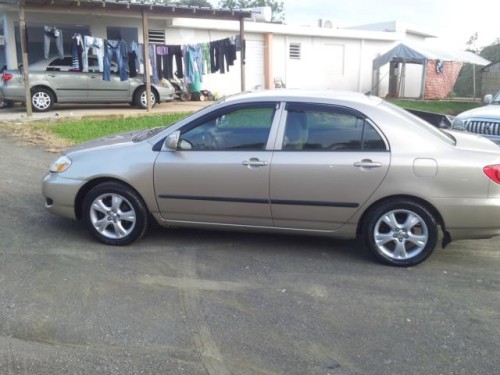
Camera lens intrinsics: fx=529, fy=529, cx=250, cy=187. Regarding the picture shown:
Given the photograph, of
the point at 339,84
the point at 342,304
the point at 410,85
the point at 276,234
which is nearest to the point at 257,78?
the point at 339,84

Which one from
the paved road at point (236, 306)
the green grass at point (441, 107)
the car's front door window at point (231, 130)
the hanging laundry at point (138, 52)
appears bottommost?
the paved road at point (236, 306)

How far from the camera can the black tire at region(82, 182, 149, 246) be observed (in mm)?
5008

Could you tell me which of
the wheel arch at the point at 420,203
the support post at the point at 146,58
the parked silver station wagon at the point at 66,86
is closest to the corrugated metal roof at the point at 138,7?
the support post at the point at 146,58

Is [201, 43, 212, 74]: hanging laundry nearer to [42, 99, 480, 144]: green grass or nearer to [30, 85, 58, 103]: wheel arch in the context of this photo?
[42, 99, 480, 144]: green grass

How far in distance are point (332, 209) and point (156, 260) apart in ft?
5.40

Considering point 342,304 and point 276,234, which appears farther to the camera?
point 276,234

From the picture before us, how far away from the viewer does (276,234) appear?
5414 mm

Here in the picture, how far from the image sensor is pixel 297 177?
4680 mm

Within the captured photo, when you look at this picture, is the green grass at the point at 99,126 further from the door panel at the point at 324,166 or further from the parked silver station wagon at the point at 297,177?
the door panel at the point at 324,166

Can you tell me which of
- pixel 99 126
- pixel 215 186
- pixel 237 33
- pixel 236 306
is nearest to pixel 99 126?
pixel 99 126

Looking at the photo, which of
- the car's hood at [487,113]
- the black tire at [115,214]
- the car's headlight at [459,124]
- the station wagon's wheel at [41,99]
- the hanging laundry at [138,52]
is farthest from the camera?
the hanging laundry at [138,52]

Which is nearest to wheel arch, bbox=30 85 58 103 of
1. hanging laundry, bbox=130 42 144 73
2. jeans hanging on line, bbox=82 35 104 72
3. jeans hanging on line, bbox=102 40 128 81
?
jeans hanging on line, bbox=82 35 104 72

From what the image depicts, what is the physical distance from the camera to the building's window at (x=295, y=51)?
21906mm

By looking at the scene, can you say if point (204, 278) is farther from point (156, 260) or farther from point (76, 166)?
point (76, 166)
